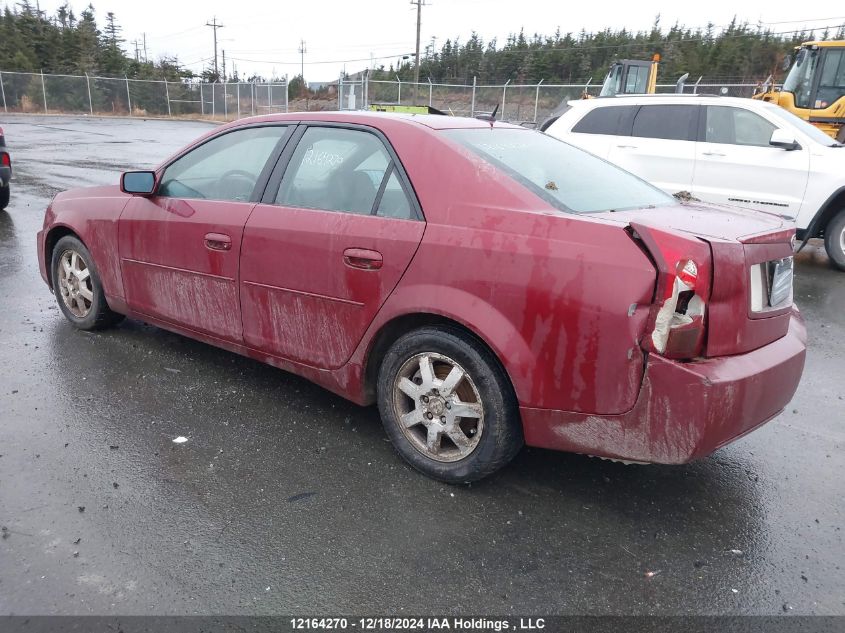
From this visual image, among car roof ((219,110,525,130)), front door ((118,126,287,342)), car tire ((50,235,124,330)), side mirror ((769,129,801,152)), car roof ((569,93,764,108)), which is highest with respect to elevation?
car roof ((569,93,764,108))

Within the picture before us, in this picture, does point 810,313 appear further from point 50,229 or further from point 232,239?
point 50,229

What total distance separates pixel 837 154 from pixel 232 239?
7.03 metres

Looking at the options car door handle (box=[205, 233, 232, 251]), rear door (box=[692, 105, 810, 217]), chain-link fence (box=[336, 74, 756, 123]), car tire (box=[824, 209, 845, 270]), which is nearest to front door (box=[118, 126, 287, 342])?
car door handle (box=[205, 233, 232, 251])

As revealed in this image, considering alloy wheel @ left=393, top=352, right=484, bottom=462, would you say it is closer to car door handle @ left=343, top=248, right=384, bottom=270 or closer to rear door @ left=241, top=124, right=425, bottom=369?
rear door @ left=241, top=124, right=425, bottom=369

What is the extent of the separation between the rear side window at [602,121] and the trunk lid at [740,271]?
20.1 ft

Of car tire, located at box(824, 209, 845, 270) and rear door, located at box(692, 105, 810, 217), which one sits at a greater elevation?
rear door, located at box(692, 105, 810, 217)

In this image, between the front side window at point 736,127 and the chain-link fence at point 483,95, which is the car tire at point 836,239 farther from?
the chain-link fence at point 483,95

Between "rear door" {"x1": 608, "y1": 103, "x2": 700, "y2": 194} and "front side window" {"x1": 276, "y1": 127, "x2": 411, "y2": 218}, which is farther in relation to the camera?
"rear door" {"x1": 608, "y1": 103, "x2": 700, "y2": 194}

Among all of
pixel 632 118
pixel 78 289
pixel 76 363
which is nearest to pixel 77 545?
pixel 76 363

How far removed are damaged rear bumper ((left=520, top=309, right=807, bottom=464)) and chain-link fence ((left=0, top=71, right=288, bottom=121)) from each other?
120 feet

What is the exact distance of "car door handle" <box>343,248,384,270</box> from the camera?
3.04 meters

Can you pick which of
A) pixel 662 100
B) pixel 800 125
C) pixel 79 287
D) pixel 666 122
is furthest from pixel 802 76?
pixel 79 287

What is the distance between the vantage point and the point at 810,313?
5.95m

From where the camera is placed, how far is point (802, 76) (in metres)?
13.1
